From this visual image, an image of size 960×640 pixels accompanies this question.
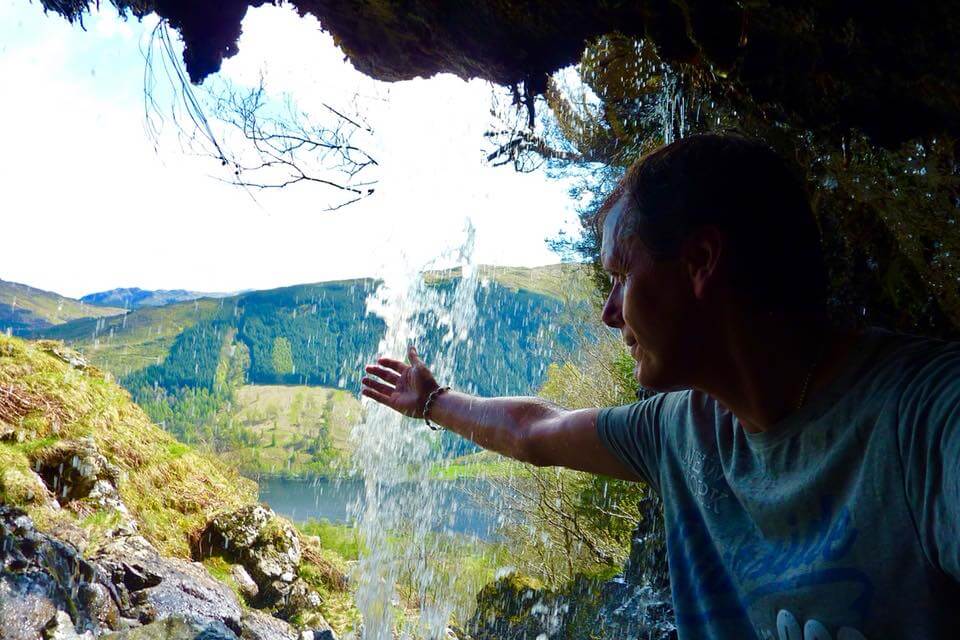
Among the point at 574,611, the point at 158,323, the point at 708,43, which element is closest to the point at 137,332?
the point at 158,323

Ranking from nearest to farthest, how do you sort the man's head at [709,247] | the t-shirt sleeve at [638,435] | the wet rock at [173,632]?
the man's head at [709,247] → the t-shirt sleeve at [638,435] → the wet rock at [173,632]

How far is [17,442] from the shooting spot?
6.85 metres

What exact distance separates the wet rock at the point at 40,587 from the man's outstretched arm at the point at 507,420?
2495 mm

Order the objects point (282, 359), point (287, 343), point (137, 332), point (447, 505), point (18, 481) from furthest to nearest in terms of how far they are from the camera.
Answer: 1. point (287, 343)
2. point (282, 359)
3. point (137, 332)
4. point (447, 505)
5. point (18, 481)

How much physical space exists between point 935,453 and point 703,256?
478mm

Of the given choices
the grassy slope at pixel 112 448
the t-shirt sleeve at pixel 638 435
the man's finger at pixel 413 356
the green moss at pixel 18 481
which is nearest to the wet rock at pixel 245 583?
the grassy slope at pixel 112 448

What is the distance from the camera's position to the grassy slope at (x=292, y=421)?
19234 millimetres

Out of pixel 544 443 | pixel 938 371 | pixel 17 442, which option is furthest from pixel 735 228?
pixel 17 442

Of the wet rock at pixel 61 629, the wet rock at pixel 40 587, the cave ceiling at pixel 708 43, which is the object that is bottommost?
the wet rock at pixel 61 629

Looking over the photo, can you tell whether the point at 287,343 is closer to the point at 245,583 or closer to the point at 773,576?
the point at 245,583

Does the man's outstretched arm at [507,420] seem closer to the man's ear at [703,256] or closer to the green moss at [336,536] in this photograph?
the man's ear at [703,256]

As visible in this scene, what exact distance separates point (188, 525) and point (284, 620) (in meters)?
1.80

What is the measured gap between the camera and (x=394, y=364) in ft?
7.98

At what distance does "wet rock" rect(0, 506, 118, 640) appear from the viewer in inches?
135
